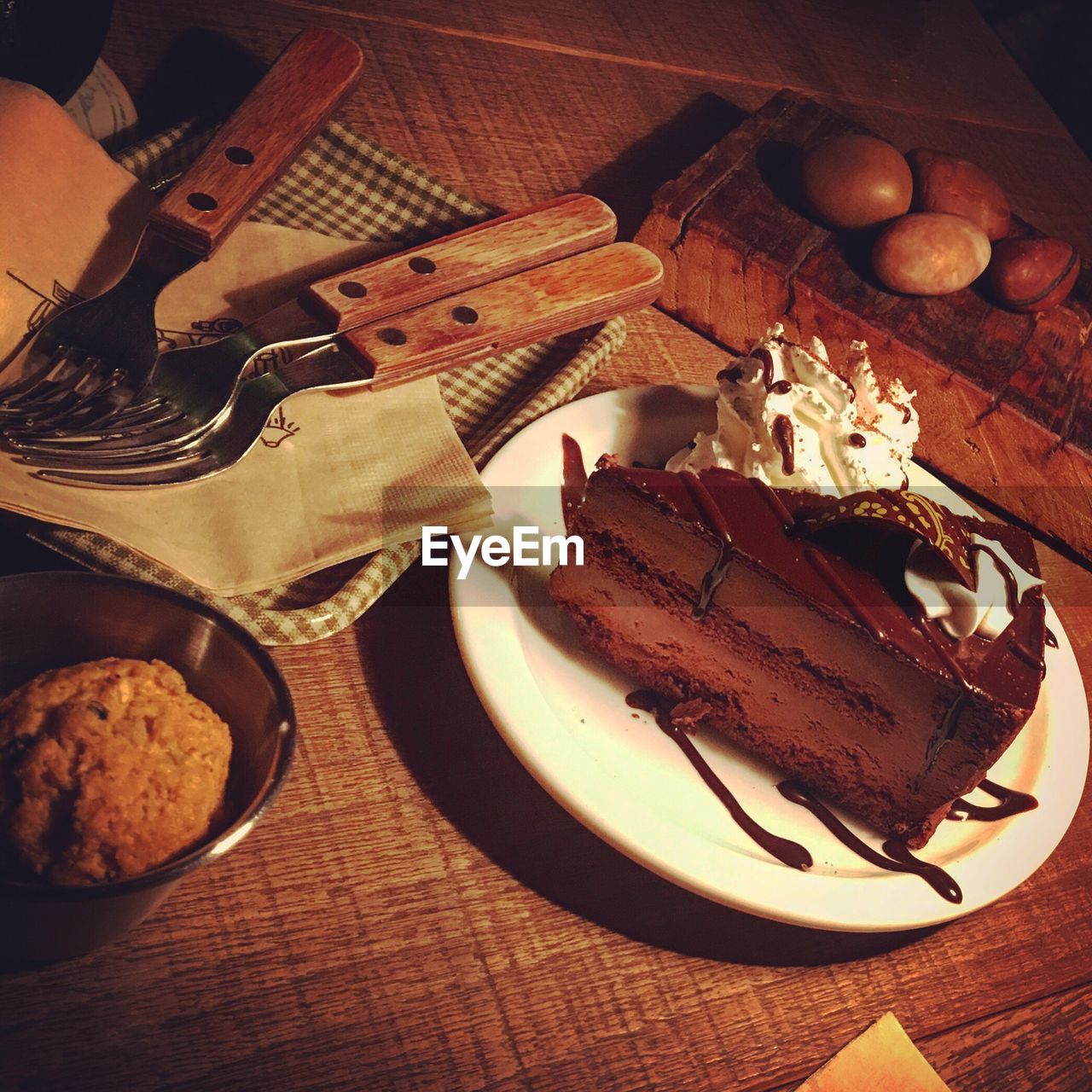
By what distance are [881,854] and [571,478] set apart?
0.49 m

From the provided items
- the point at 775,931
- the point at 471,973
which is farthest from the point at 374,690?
the point at 775,931

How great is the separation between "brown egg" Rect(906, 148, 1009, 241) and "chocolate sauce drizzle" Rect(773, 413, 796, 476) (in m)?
0.61

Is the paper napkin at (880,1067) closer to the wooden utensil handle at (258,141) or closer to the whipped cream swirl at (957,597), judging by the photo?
the whipped cream swirl at (957,597)

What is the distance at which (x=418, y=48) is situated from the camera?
163cm

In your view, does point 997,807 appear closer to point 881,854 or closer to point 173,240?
point 881,854

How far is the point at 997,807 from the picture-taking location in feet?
3.34

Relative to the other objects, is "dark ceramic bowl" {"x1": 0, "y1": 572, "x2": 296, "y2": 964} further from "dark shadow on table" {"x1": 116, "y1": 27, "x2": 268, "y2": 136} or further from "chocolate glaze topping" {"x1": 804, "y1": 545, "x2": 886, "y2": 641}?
"dark shadow on table" {"x1": 116, "y1": 27, "x2": 268, "y2": 136}

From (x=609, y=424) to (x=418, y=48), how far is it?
0.81 m

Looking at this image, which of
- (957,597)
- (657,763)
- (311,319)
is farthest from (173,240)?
(957,597)

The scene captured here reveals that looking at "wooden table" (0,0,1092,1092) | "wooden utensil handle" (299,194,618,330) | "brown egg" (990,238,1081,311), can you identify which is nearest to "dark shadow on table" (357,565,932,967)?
"wooden table" (0,0,1092,1092)

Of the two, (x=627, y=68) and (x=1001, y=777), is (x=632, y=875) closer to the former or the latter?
(x=1001, y=777)

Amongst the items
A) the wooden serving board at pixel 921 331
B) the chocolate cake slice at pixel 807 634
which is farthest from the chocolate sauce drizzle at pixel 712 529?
the wooden serving board at pixel 921 331

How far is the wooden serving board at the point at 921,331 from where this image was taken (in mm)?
1351

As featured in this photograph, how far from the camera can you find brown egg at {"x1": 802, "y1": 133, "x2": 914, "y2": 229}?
142 cm
